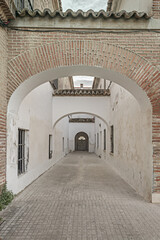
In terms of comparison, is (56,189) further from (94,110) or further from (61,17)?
(94,110)

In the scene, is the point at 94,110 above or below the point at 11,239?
above

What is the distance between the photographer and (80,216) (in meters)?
3.74

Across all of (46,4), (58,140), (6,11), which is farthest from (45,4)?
(58,140)

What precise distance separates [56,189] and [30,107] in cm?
279

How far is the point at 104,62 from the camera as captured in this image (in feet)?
14.6

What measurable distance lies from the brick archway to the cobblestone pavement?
0.91m

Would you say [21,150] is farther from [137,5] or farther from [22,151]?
[137,5]

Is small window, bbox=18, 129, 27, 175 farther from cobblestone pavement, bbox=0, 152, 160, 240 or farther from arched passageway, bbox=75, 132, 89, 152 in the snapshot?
arched passageway, bbox=75, 132, 89, 152

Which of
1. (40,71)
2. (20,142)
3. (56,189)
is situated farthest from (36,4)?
(56,189)

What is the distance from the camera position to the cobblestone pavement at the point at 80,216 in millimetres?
3074

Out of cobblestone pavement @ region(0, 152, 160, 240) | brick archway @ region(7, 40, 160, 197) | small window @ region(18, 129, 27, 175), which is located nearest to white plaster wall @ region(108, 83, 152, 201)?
brick archway @ region(7, 40, 160, 197)

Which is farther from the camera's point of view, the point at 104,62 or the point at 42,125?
the point at 42,125

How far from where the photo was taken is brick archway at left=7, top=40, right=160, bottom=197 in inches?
172

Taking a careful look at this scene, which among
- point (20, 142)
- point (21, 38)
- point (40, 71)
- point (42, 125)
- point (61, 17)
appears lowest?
point (20, 142)
